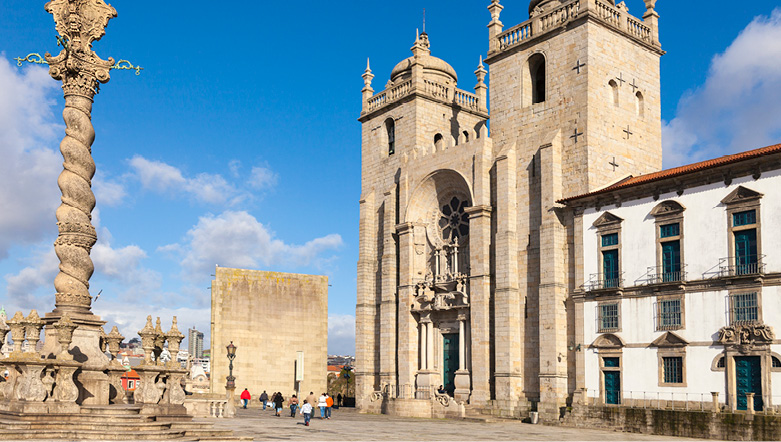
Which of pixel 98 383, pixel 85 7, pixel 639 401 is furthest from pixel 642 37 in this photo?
pixel 98 383

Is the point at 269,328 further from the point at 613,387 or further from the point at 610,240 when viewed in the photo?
the point at 610,240

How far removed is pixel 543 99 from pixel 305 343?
869 inches

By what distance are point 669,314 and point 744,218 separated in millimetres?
4360

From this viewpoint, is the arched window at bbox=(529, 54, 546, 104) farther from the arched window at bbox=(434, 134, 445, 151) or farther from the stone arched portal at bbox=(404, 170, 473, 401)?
the arched window at bbox=(434, 134, 445, 151)

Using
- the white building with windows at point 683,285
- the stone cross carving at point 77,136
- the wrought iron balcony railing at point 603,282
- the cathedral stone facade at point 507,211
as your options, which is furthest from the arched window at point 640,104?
the stone cross carving at point 77,136

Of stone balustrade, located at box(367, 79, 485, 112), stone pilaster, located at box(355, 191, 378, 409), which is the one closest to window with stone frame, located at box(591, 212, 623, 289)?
stone balustrade, located at box(367, 79, 485, 112)

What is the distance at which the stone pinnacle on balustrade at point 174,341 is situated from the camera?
21828 mm

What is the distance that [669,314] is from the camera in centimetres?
2870

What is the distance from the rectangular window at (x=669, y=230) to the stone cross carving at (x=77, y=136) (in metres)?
19.8

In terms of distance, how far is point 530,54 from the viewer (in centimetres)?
Answer: 3750

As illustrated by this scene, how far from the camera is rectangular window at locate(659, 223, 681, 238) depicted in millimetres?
28906

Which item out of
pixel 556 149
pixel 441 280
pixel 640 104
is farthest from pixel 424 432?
pixel 640 104

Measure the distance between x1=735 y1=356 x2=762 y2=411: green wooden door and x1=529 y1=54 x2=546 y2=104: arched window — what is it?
53.7 ft

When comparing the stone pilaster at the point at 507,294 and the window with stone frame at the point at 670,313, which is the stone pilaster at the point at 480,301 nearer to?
the stone pilaster at the point at 507,294
